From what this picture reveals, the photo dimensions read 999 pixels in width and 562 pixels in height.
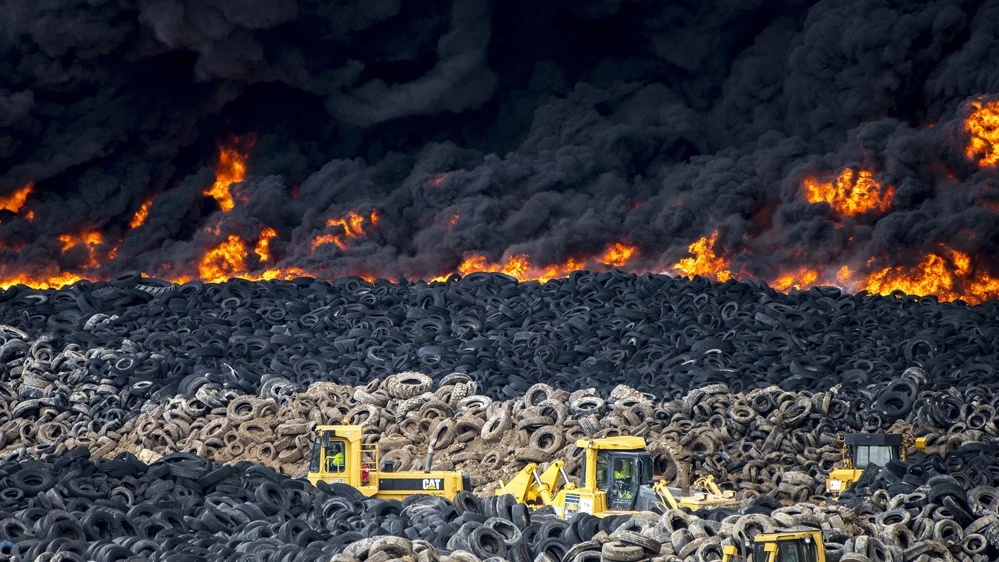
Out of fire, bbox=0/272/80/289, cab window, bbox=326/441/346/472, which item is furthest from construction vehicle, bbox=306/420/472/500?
fire, bbox=0/272/80/289

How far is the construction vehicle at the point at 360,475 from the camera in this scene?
66.8 feet

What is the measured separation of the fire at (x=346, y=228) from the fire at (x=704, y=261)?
13900mm

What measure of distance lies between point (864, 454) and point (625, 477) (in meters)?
6.16

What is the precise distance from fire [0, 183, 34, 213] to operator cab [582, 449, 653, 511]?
3840 centimetres

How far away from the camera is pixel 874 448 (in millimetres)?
21531

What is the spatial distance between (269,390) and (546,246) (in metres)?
20.7

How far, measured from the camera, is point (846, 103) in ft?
156

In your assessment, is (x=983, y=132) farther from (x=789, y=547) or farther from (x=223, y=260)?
(x=789, y=547)

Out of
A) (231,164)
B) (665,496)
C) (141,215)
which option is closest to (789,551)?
(665,496)

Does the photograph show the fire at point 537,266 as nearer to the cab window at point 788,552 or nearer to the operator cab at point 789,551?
the operator cab at point 789,551

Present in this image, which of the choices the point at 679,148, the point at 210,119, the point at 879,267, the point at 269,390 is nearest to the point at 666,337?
the point at 269,390

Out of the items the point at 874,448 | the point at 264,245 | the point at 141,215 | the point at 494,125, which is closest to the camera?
the point at 874,448

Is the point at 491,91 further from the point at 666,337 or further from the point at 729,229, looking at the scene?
the point at 666,337

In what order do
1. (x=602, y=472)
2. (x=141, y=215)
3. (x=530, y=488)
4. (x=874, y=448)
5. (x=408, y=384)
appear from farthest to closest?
1. (x=141, y=215)
2. (x=408, y=384)
3. (x=874, y=448)
4. (x=530, y=488)
5. (x=602, y=472)
